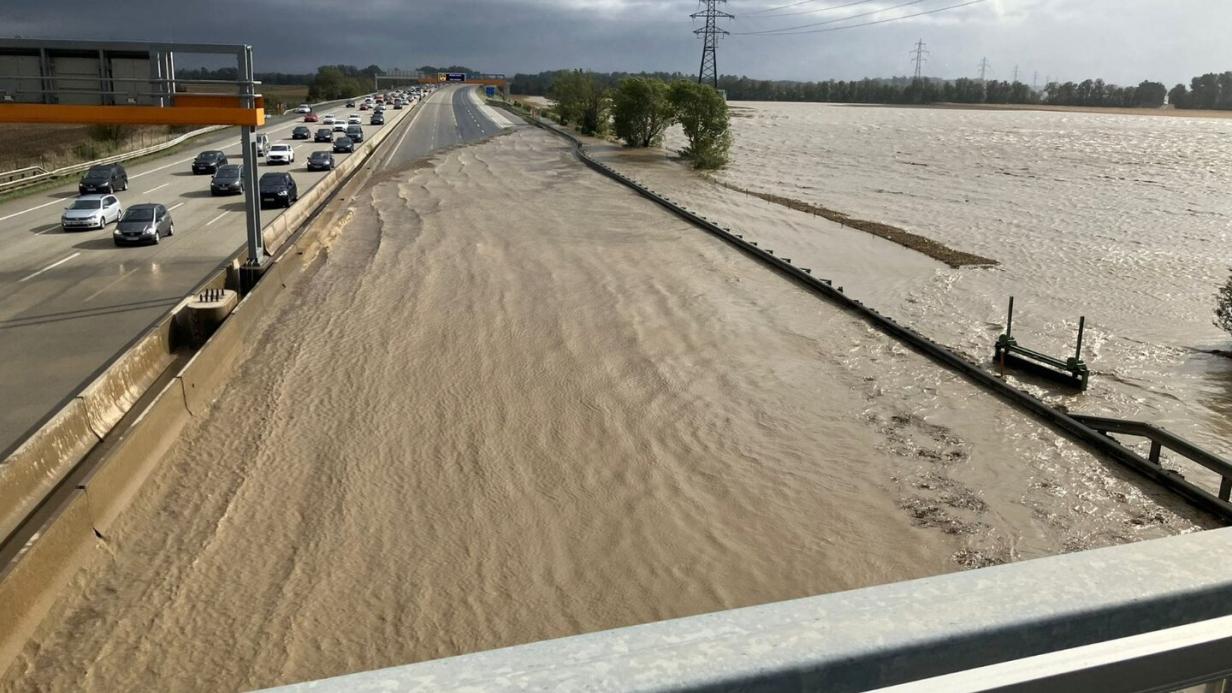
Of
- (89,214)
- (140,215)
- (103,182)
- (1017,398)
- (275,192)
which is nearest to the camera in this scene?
(1017,398)

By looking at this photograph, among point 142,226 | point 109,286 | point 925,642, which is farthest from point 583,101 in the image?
point 925,642

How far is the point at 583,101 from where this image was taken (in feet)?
299

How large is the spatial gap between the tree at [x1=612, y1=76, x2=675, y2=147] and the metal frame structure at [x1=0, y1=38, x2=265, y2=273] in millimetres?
50320

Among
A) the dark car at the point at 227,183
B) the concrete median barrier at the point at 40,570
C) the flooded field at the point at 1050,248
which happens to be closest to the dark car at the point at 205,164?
the dark car at the point at 227,183

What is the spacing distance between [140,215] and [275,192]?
7014 millimetres

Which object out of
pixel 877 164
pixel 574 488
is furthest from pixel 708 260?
pixel 877 164

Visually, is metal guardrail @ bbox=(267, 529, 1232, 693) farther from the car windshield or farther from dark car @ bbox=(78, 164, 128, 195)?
dark car @ bbox=(78, 164, 128, 195)

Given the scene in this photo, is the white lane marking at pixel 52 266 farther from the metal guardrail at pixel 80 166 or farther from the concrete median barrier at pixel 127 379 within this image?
the metal guardrail at pixel 80 166

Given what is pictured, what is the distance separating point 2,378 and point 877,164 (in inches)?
2448

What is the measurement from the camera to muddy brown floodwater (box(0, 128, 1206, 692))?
31.5ft

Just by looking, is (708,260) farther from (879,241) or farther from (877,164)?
(877,164)

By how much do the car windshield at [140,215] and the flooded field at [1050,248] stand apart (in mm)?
20170

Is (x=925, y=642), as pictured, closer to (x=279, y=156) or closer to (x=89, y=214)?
(x=89, y=214)

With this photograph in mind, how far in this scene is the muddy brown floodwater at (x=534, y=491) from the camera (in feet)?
31.5
